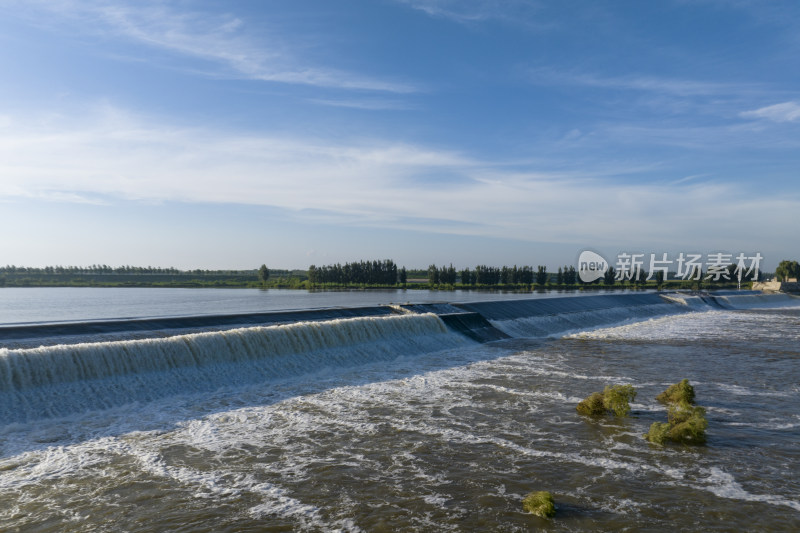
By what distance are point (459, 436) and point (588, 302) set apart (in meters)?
42.4

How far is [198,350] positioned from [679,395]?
14513 mm

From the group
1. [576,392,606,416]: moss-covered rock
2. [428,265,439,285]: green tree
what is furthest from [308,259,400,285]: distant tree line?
[576,392,606,416]: moss-covered rock

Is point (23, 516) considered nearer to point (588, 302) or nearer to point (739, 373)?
point (739, 373)

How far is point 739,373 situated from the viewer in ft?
68.6

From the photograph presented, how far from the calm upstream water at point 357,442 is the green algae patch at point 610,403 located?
0.59 metres

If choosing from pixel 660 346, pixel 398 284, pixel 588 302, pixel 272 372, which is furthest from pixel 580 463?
pixel 398 284

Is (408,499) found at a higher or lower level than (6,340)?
lower

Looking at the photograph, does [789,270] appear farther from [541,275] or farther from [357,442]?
[357,442]

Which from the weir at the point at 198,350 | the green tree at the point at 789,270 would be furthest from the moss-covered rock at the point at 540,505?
the green tree at the point at 789,270

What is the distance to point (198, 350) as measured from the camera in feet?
60.0

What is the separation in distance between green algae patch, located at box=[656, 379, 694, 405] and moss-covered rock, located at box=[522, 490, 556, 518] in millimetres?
8332

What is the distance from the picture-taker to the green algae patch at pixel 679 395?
15312 mm

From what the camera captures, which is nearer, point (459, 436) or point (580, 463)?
point (580, 463)

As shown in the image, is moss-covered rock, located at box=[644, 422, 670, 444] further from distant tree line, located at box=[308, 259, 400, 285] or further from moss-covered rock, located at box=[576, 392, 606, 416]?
distant tree line, located at box=[308, 259, 400, 285]
